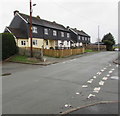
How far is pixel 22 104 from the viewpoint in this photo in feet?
16.1

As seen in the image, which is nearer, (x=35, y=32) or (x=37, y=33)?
(x=35, y=32)

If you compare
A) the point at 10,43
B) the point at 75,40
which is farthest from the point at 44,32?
the point at 75,40

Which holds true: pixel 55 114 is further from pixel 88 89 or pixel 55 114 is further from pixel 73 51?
pixel 73 51

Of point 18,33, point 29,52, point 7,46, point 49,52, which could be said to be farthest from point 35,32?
point 7,46

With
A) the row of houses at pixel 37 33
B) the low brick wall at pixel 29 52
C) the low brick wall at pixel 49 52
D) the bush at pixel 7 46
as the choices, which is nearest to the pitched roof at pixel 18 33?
the row of houses at pixel 37 33

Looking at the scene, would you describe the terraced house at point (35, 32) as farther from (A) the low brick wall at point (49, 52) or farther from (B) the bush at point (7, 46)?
(B) the bush at point (7, 46)

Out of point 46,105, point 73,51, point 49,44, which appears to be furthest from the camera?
point 49,44

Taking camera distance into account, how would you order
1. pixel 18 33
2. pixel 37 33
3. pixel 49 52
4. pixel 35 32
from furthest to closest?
1. pixel 37 33
2. pixel 35 32
3. pixel 18 33
4. pixel 49 52

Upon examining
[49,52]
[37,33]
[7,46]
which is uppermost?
[37,33]

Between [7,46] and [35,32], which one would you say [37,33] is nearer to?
[35,32]

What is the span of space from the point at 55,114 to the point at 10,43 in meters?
18.6

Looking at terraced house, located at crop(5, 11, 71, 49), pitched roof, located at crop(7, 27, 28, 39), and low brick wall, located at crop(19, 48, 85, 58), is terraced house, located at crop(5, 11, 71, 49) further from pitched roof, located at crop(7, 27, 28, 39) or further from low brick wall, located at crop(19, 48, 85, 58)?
low brick wall, located at crop(19, 48, 85, 58)

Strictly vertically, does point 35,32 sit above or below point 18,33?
above

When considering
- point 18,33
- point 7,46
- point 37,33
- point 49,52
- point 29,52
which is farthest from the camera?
point 37,33
